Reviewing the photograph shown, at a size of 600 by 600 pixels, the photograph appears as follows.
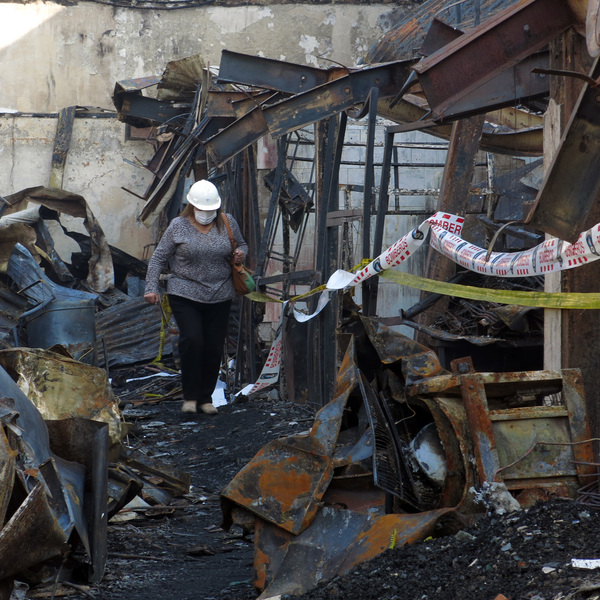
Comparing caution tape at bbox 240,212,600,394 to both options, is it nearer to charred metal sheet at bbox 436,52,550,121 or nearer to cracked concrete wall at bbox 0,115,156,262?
charred metal sheet at bbox 436,52,550,121

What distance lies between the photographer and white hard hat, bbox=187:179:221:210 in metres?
8.35

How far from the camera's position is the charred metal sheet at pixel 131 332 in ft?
39.4

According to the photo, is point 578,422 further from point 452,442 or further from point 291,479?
point 291,479

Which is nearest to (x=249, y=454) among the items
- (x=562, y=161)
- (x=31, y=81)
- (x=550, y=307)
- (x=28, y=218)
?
(x=550, y=307)

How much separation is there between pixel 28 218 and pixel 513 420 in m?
10.4

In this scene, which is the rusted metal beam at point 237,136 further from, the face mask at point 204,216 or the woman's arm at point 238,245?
the woman's arm at point 238,245

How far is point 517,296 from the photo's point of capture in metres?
5.27

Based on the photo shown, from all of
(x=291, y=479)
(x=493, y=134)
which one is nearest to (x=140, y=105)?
(x=493, y=134)

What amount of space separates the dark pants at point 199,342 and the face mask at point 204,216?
0.77 meters

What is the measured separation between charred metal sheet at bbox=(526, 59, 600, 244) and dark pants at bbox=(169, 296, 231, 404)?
5.01 m

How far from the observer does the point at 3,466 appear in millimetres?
3344

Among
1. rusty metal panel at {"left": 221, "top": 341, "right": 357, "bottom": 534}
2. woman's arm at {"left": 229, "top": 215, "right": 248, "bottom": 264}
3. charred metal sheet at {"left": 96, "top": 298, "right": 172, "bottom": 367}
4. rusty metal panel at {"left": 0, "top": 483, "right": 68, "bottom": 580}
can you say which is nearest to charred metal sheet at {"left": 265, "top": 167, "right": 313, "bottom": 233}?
woman's arm at {"left": 229, "top": 215, "right": 248, "bottom": 264}

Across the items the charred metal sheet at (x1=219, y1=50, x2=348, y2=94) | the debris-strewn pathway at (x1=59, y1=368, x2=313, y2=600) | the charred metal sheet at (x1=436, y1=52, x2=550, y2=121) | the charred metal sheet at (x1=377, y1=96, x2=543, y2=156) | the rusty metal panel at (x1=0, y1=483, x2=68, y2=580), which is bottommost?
the debris-strewn pathway at (x1=59, y1=368, x2=313, y2=600)

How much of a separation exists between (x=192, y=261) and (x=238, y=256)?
443 millimetres
